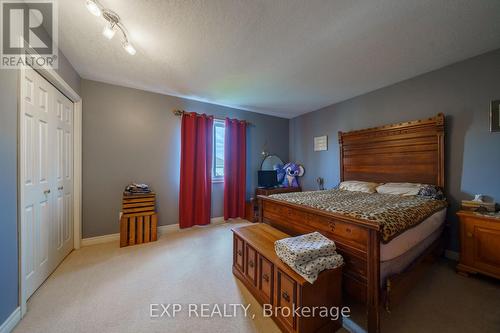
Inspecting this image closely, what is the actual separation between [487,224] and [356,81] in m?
2.32

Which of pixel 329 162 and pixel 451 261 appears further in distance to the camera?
pixel 329 162

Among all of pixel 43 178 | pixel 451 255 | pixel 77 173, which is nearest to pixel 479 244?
pixel 451 255

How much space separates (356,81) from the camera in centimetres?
283

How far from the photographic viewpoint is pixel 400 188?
8.54ft

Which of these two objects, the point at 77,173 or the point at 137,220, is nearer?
the point at 77,173

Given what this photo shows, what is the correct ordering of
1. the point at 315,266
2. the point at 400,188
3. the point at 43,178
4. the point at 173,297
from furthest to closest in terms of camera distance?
1. the point at 400,188
2. the point at 43,178
3. the point at 173,297
4. the point at 315,266

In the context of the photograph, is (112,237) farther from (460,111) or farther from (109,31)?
(460,111)

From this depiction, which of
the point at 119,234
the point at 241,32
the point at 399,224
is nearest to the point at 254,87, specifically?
the point at 241,32

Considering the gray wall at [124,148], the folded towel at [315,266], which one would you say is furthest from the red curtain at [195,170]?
the folded towel at [315,266]

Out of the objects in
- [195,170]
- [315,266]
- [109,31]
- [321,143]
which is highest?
[109,31]

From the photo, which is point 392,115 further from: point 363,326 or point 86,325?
point 86,325

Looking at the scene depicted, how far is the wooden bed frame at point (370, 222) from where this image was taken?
4.17 feet

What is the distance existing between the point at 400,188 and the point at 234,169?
2898 mm

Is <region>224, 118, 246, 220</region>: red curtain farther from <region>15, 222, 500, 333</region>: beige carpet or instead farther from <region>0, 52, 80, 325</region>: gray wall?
<region>0, 52, 80, 325</region>: gray wall
